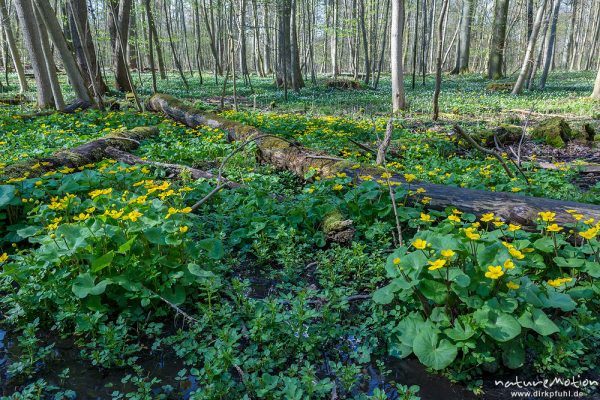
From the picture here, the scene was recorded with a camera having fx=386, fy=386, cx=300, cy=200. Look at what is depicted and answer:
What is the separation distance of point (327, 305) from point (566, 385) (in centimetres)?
145

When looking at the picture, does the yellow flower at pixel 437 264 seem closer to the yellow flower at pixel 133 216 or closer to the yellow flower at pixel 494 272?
the yellow flower at pixel 494 272

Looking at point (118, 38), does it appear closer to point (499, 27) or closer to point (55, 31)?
point (55, 31)

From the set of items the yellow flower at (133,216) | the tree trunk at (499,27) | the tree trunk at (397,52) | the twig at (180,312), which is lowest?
the twig at (180,312)

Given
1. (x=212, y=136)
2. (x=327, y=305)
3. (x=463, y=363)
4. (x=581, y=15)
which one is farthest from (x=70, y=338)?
(x=581, y=15)

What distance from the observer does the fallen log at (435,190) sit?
351cm

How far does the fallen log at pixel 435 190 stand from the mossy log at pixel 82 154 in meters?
1.56

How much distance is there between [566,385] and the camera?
218cm

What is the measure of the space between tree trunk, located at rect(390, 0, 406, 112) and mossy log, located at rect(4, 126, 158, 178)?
283 inches

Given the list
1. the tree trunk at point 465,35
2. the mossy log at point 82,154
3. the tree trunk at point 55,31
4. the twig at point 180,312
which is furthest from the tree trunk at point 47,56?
the tree trunk at point 465,35

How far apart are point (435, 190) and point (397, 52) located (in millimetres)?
8627

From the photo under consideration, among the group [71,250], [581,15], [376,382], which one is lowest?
[376,382]

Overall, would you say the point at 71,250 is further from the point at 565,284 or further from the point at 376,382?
the point at 565,284

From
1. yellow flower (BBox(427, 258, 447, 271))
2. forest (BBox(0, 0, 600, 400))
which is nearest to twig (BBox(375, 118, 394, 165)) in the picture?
forest (BBox(0, 0, 600, 400))

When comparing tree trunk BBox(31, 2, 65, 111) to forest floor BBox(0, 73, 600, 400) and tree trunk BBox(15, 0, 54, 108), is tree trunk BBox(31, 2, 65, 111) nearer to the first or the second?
tree trunk BBox(15, 0, 54, 108)
